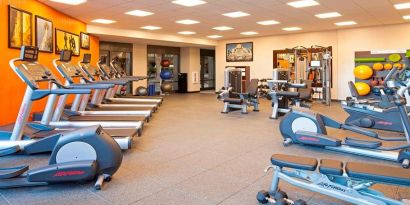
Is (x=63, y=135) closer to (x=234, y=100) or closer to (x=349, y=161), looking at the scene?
(x=349, y=161)

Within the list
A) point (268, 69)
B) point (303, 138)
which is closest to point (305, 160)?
point (303, 138)

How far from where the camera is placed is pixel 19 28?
577 cm

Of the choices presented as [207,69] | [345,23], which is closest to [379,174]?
[345,23]

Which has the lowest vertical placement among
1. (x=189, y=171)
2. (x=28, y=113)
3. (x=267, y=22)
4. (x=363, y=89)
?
(x=189, y=171)

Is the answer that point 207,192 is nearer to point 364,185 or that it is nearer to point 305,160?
point 305,160

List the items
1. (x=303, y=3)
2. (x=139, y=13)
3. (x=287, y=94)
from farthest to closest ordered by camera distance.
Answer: (x=139, y=13) < (x=303, y=3) < (x=287, y=94)

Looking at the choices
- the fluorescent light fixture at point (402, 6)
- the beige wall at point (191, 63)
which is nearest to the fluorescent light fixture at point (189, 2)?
the fluorescent light fixture at point (402, 6)

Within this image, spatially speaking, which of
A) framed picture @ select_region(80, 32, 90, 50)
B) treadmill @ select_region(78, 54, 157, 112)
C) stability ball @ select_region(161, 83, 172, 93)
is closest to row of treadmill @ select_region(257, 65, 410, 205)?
treadmill @ select_region(78, 54, 157, 112)

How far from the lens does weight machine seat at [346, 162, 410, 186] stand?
1993 mm

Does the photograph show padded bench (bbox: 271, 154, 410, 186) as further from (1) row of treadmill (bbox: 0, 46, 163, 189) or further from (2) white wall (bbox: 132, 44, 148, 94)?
(2) white wall (bbox: 132, 44, 148, 94)

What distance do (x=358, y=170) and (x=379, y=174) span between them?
13 cm

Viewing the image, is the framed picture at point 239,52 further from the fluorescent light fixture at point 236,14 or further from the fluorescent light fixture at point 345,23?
the fluorescent light fixture at point 236,14

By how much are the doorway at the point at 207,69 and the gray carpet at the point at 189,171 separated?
11.0 m

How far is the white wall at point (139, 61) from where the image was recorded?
13430 mm
